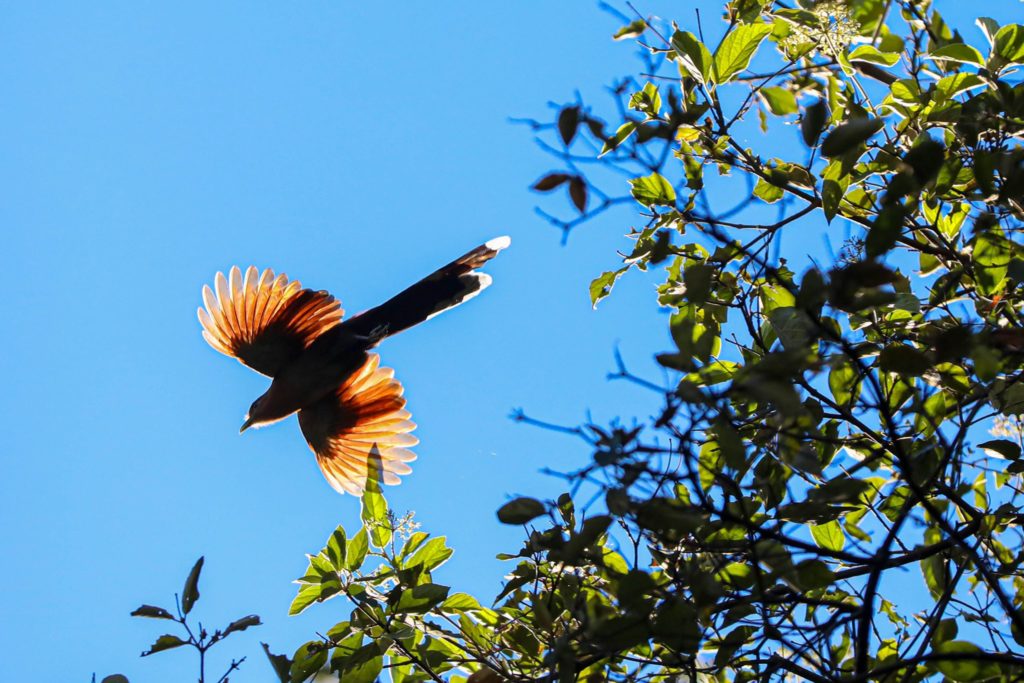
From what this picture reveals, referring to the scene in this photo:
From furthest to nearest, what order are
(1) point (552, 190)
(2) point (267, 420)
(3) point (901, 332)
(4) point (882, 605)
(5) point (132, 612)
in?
1. (2) point (267, 420)
2. (4) point (882, 605)
3. (3) point (901, 332)
4. (5) point (132, 612)
5. (1) point (552, 190)

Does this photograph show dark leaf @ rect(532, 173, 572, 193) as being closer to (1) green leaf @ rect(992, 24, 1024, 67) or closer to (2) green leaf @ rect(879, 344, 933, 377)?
(2) green leaf @ rect(879, 344, 933, 377)

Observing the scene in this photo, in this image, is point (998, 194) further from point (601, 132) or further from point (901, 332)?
point (601, 132)

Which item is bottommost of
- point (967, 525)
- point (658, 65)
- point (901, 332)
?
point (967, 525)

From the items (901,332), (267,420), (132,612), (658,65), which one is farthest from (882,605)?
(267,420)

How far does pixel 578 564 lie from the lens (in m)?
2.01

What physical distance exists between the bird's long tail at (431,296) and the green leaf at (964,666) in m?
3.41

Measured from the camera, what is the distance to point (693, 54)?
2.50 m

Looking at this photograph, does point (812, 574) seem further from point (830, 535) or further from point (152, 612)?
point (152, 612)

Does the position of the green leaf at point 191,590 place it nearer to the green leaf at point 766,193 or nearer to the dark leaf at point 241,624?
the dark leaf at point 241,624

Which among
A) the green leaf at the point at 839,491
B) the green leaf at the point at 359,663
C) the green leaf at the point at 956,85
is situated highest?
the green leaf at the point at 956,85

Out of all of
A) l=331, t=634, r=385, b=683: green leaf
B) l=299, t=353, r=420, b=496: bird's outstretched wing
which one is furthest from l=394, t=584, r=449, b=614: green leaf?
l=299, t=353, r=420, b=496: bird's outstretched wing

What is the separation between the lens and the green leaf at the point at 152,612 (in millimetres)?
2225

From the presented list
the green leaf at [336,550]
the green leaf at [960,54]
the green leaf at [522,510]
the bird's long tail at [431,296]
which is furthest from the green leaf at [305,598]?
the bird's long tail at [431,296]

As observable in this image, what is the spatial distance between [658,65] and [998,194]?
2.86ft
